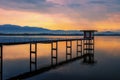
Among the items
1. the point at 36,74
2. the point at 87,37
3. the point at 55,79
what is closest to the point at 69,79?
the point at 55,79

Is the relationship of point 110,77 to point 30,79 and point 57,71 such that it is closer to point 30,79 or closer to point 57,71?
point 57,71

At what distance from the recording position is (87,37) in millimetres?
49688

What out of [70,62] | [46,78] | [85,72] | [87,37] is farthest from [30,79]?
[87,37]

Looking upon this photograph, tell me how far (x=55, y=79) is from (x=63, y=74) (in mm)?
2571

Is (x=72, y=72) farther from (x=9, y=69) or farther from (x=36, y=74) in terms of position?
(x=9, y=69)

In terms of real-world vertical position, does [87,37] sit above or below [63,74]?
above

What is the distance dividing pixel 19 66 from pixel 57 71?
5.80 metres

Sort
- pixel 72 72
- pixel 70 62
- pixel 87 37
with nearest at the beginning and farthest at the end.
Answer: pixel 72 72 < pixel 70 62 < pixel 87 37

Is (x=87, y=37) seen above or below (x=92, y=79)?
above

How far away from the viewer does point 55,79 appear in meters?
21.5

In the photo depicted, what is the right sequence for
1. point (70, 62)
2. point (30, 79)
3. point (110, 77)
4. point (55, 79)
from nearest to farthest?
point (30, 79) < point (55, 79) < point (110, 77) < point (70, 62)

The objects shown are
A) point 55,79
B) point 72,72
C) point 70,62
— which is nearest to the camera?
point 55,79

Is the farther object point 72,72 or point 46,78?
point 72,72

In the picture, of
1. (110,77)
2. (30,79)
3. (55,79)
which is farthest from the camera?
(110,77)
